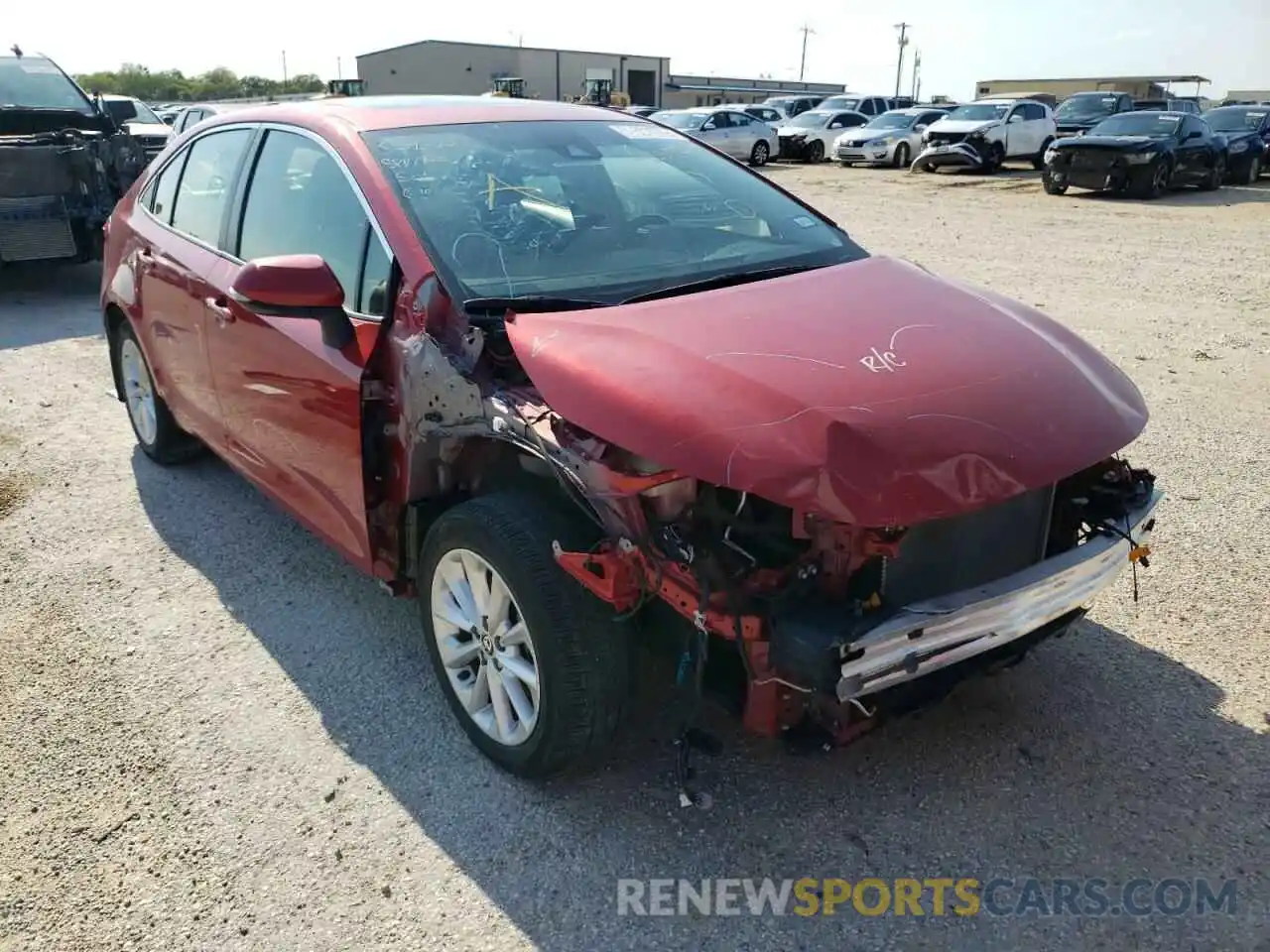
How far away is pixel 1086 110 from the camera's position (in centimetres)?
2461

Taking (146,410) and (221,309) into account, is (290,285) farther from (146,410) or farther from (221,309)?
(146,410)

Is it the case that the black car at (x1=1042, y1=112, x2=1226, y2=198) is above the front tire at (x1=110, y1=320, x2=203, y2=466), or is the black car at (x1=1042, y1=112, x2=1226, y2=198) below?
above

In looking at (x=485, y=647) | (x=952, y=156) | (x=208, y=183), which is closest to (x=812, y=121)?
(x=952, y=156)

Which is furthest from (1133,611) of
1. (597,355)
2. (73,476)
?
(73,476)

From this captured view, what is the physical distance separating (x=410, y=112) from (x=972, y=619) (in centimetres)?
260

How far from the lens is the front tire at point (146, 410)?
4.96 metres

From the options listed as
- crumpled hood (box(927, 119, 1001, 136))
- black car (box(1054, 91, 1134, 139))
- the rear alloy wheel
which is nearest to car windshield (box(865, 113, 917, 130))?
crumpled hood (box(927, 119, 1001, 136))

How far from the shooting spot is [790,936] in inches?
92.0

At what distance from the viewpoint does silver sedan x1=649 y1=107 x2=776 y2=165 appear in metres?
25.6

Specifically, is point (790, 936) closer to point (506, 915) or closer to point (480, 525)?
point (506, 915)

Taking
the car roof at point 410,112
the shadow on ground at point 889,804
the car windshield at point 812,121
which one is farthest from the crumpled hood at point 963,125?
the shadow on ground at point 889,804

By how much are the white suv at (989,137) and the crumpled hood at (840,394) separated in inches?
863

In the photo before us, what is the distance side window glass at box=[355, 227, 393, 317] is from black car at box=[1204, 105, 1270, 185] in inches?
809

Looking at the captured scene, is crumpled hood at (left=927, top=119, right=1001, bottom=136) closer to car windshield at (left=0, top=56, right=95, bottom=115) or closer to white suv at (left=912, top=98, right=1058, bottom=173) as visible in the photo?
white suv at (left=912, top=98, right=1058, bottom=173)
